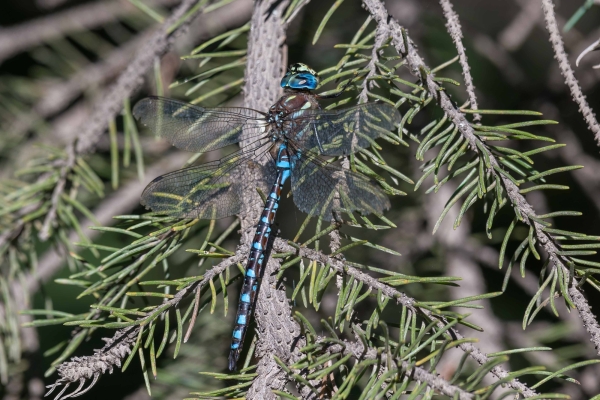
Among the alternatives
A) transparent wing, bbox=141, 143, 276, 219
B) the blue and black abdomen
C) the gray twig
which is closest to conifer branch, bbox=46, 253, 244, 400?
the blue and black abdomen

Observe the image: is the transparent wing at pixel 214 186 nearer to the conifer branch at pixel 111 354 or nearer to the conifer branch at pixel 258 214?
the conifer branch at pixel 258 214

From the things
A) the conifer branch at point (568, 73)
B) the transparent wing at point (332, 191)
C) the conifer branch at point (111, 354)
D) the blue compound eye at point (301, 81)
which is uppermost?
the blue compound eye at point (301, 81)

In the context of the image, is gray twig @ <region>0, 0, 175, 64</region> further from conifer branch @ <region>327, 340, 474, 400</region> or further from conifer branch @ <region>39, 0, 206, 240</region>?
conifer branch @ <region>327, 340, 474, 400</region>

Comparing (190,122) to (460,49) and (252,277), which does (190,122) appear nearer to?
(252,277)

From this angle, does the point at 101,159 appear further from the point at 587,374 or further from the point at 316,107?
the point at 587,374

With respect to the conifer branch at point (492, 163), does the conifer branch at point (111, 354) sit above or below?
below

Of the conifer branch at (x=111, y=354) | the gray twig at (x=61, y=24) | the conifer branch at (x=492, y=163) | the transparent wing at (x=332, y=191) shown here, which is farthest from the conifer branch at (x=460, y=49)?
the gray twig at (x=61, y=24)
